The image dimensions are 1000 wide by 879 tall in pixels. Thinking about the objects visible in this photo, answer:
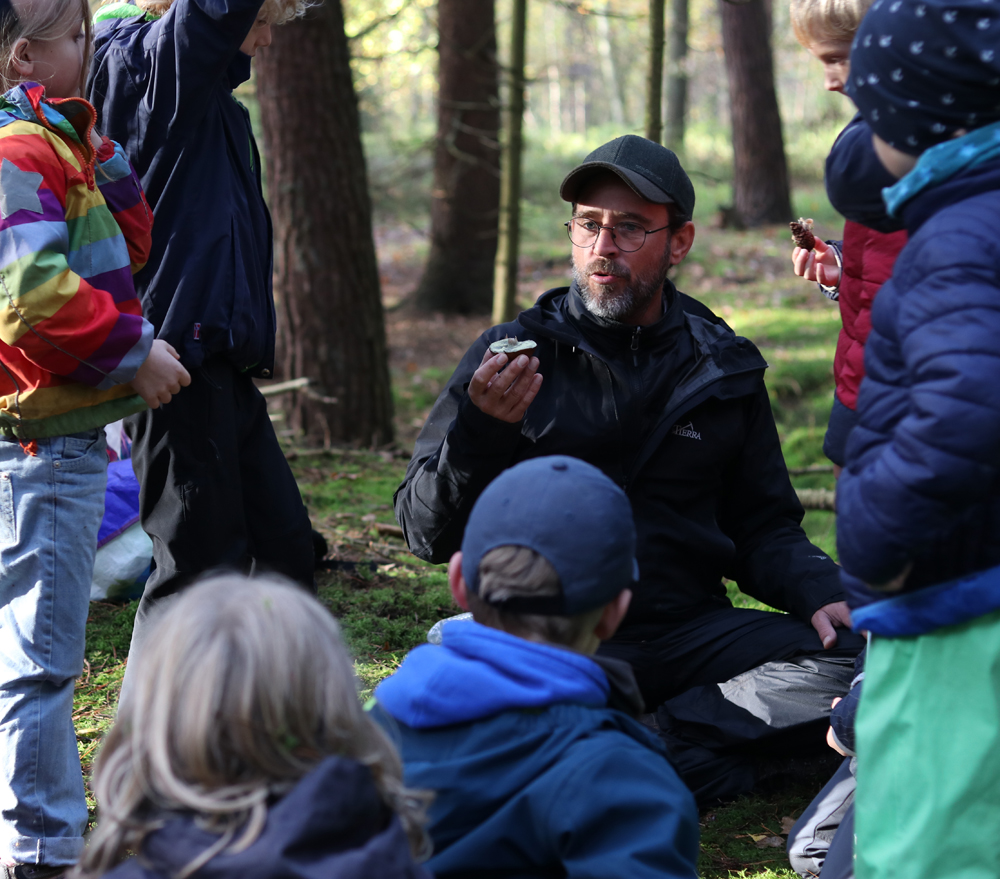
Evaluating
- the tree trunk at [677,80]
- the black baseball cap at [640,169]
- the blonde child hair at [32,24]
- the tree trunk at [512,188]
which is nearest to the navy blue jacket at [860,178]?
the black baseball cap at [640,169]

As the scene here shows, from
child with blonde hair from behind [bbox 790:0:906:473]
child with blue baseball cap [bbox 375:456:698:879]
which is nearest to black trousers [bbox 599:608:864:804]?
child with blonde hair from behind [bbox 790:0:906:473]

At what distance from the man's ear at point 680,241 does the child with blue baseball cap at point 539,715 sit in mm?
1974

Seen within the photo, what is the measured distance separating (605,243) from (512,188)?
15.2 feet

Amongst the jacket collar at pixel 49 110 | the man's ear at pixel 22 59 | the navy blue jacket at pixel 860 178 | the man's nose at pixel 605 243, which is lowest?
the man's nose at pixel 605 243

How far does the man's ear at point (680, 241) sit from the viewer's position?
364 centimetres

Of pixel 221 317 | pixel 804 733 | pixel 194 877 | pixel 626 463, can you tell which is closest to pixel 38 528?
pixel 221 317

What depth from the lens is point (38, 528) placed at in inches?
102

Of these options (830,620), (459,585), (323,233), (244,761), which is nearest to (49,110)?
(459,585)

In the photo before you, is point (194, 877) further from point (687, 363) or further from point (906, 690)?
point (687, 363)

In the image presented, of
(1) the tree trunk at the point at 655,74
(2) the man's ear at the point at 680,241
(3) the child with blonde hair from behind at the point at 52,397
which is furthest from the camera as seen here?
(1) the tree trunk at the point at 655,74

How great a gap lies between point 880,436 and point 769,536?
67.0 inches

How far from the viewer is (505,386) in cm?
301

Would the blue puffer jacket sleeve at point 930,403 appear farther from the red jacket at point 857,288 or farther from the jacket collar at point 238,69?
the jacket collar at point 238,69

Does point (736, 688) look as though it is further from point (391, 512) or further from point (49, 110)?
point (391, 512)
